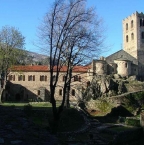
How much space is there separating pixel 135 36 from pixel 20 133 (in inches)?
2724

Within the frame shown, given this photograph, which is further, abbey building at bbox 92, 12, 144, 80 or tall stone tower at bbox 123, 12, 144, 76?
tall stone tower at bbox 123, 12, 144, 76

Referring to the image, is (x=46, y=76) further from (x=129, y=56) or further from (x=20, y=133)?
(x=20, y=133)

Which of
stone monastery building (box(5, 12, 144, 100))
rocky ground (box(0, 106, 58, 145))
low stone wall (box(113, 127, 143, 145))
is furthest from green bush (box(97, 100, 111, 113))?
rocky ground (box(0, 106, 58, 145))

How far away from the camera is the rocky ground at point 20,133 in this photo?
679 cm

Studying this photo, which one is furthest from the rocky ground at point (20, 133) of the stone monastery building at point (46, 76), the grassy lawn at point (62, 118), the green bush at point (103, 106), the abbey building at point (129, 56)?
the abbey building at point (129, 56)

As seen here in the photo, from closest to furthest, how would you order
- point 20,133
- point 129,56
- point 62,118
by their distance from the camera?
point 20,133 → point 62,118 → point 129,56

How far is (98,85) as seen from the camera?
46.6m

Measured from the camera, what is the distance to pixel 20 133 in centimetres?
739

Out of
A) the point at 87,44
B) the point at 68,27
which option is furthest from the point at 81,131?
the point at 68,27

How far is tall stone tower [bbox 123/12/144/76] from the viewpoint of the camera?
70019 mm

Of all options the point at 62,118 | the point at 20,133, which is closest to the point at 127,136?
the point at 62,118

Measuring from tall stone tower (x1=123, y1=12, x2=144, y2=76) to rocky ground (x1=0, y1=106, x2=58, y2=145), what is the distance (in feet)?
203

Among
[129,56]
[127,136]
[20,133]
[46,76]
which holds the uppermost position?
[129,56]

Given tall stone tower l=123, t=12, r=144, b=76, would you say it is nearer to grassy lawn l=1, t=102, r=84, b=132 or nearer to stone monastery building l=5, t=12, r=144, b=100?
stone monastery building l=5, t=12, r=144, b=100
